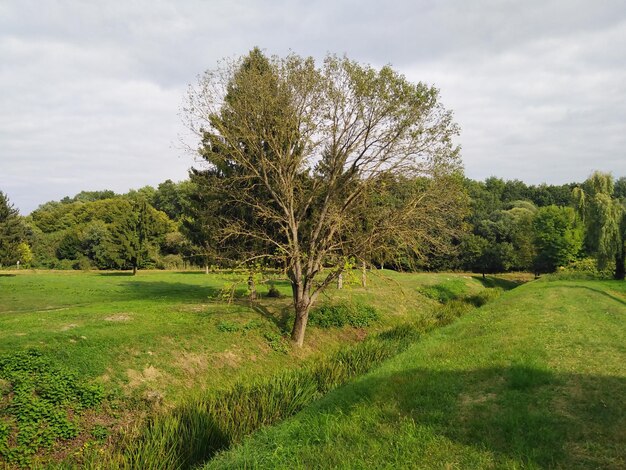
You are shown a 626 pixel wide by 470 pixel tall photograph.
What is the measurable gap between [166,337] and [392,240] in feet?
35.2

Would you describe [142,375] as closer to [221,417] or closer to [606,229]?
[221,417]

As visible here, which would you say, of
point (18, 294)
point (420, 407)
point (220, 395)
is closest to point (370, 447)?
point (420, 407)

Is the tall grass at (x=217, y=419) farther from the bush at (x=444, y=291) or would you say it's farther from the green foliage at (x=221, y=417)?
the bush at (x=444, y=291)

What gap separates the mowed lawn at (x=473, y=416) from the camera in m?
5.87

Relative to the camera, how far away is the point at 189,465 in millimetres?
8188

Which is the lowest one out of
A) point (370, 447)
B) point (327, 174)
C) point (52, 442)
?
point (52, 442)

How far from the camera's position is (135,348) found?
45.2 feet

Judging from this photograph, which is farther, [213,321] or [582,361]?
[213,321]

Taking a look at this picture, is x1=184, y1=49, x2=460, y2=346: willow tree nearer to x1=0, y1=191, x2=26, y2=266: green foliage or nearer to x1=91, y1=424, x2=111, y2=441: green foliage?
x1=91, y1=424, x2=111, y2=441: green foliage

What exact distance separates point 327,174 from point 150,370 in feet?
35.7

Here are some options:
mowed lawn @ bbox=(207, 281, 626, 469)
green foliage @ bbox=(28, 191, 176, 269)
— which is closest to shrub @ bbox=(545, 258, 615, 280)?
mowed lawn @ bbox=(207, 281, 626, 469)

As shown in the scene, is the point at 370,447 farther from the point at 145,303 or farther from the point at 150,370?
the point at 145,303

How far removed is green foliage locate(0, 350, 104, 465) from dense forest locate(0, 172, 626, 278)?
7.42m

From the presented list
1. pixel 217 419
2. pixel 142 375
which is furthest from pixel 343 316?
pixel 217 419
